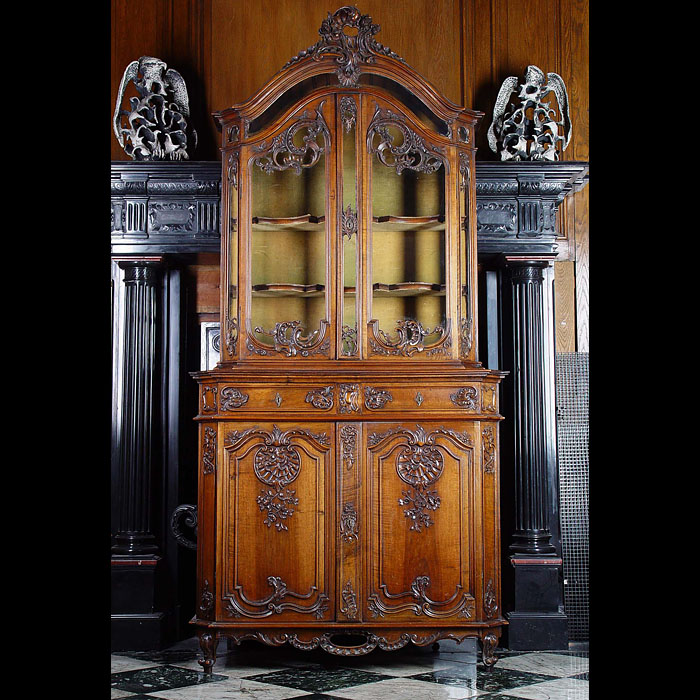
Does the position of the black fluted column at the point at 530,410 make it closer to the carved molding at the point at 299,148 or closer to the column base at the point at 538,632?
the column base at the point at 538,632

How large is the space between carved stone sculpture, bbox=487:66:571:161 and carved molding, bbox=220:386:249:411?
1.67m

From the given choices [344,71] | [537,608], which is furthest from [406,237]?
[537,608]

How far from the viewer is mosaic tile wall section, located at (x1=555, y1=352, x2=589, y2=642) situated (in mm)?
3951

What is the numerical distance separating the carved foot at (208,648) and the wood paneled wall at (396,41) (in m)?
2.36

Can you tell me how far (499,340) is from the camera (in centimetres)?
408

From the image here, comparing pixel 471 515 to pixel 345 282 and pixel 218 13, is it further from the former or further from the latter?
pixel 218 13

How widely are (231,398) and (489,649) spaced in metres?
1.42

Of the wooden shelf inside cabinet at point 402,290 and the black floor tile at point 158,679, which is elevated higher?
the wooden shelf inside cabinet at point 402,290

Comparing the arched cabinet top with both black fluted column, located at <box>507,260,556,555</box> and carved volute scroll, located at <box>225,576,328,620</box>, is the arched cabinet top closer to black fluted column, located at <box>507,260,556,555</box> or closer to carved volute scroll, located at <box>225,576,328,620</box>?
black fluted column, located at <box>507,260,556,555</box>

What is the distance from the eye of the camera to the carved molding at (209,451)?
3.43 metres

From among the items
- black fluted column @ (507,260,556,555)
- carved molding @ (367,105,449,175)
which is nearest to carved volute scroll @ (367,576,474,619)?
black fluted column @ (507,260,556,555)

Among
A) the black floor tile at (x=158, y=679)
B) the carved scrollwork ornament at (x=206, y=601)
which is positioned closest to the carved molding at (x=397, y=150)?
the carved scrollwork ornament at (x=206, y=601)

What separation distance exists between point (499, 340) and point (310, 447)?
1189 millimetres
